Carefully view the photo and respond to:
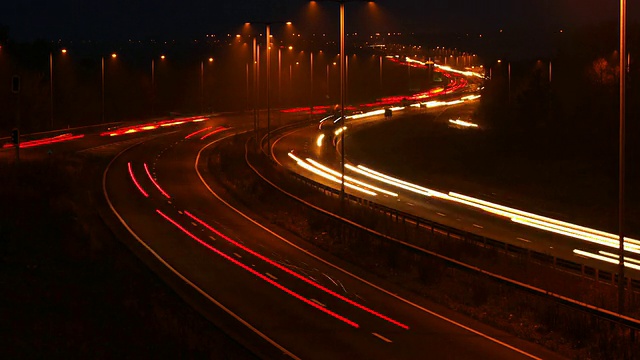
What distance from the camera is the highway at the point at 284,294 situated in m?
15.4

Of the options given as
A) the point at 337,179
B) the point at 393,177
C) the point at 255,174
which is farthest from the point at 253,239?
the point at 393,177

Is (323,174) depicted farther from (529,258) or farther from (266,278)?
(266,278)

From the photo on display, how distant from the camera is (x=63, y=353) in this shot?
1220 cm

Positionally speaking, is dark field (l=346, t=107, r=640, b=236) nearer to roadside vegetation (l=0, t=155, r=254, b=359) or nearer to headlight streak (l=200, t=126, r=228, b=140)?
headlight streak (l=200, t=126, r=228, b=140)

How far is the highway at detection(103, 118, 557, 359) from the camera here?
15.4 meters

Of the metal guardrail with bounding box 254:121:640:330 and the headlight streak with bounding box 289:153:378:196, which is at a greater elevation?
the metal guardrail with bounding box 254:121:640:330

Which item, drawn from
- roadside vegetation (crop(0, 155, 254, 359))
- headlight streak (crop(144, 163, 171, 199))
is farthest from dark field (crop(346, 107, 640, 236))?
roadside vegetation (crop(0, 155, 254, 359))

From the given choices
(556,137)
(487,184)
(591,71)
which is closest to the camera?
(487,184)

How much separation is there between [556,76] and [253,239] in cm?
7295

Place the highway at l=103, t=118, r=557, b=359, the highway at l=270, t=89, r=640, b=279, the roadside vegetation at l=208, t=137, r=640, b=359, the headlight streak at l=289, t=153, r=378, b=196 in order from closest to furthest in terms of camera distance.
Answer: the highway at l=103, t=118, r=557, b=359 → the roadside vegetation at l=208, t=137, r=640, b=359 → the highway at l=270, t=89, r=640, b=279 → the headlight streak at l=289, t=153, r=378, b=196

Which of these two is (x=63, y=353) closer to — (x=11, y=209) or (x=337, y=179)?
(x=11, y=209)

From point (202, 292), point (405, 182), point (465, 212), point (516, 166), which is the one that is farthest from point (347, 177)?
point (202, 292)

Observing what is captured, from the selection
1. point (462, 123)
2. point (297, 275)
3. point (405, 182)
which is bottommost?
point (405, 182)

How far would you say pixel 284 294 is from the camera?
1977cm
